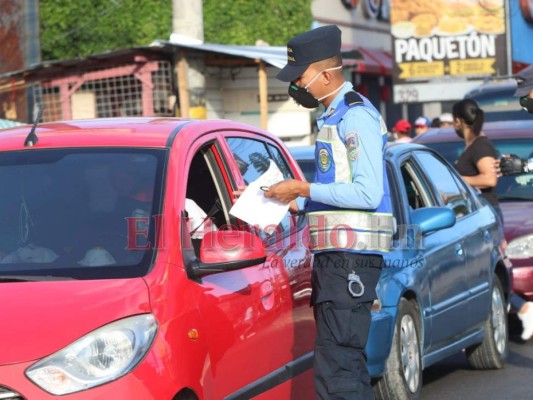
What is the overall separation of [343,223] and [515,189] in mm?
6072

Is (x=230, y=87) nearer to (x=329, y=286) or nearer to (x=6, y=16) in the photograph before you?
(x=6, y=16)

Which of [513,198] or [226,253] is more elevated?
[226,253]

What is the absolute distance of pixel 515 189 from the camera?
11109mm

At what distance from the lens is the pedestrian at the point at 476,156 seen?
33.7 feet

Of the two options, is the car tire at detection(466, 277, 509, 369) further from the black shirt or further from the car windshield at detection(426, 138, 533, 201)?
the car windshield at detection(426, 138, 533, 201)

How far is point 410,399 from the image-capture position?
7.29 metres

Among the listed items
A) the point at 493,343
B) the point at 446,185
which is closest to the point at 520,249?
the point at 493,343

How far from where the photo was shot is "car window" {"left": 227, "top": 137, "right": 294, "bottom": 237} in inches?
238

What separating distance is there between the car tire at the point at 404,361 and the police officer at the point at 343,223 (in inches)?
66.3

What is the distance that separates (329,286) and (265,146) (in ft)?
4.58

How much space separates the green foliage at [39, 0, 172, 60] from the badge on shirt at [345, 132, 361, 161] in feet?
63.3

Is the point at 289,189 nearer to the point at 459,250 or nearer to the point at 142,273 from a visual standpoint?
the point at 142,273

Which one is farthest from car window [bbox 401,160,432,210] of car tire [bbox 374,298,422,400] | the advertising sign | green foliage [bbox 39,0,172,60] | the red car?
the advertising sign

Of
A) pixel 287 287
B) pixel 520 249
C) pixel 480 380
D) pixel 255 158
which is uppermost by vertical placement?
pixel 255 158
